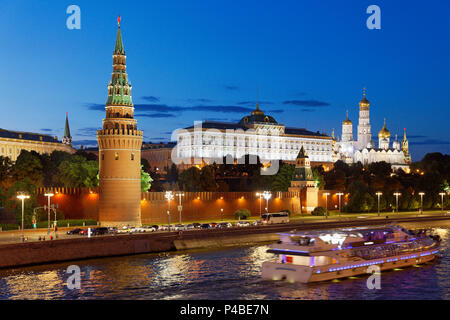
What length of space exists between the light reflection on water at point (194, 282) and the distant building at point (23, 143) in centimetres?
11209

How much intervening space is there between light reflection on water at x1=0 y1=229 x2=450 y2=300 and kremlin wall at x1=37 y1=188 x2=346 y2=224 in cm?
2646

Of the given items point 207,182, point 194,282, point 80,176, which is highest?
point 80,176

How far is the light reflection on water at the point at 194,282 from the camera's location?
A: 131 feet

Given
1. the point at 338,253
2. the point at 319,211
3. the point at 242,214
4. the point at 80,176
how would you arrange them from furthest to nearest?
1. the point at 319,211
2. the point at 242,214
3. the point at 80,176
4. the point at 338,253

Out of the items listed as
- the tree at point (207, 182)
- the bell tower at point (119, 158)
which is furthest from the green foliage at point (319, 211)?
the bell tower at point (119, 158)

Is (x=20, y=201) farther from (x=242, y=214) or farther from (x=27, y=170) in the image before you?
(x=242, y=214)

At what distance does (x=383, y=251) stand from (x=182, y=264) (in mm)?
16378

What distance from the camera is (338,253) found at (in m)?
46.5

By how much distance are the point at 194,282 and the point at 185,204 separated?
44.7 meters

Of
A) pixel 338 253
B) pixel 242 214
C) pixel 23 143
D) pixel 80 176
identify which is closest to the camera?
pixel 338 253

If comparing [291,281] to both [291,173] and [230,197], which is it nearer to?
[230,197]

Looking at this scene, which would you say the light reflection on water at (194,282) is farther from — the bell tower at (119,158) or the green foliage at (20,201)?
the bell tower at (119,158)

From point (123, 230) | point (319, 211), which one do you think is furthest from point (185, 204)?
point (319, 211)
